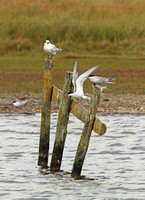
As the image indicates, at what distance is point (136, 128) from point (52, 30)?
13.8m

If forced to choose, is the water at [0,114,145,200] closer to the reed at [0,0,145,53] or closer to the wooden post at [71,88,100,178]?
the wooden post at [71,88,100,178]

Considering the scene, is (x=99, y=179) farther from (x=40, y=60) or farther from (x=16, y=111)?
(x=40, y=60)

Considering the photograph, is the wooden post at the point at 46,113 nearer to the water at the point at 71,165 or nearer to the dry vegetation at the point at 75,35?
the water at the point at 71,165

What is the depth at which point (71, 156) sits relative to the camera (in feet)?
38.0

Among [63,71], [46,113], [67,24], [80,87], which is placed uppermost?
[80,87]

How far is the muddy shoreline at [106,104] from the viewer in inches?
634

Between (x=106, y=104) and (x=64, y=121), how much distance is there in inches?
273

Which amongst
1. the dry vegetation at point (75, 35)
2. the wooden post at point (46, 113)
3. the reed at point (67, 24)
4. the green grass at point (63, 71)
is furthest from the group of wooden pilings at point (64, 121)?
the reed at point (67, 24)

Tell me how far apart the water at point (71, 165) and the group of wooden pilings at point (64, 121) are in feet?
0.74

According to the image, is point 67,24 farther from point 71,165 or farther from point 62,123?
point 62,123

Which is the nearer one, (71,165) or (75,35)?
(71,165)

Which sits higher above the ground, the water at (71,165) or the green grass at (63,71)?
the water at (71,165)

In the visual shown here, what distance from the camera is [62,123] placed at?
9945 millimetres

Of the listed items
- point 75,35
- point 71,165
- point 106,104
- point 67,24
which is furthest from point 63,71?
point 71,165
